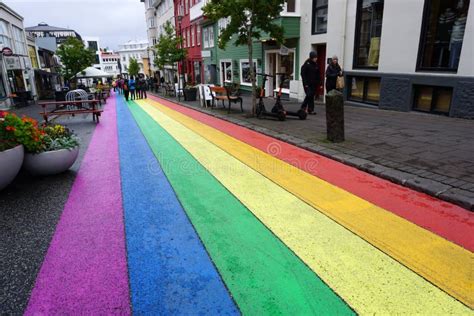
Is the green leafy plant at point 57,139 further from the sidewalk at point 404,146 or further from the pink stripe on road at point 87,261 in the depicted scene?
the sidewalk at point 404,146

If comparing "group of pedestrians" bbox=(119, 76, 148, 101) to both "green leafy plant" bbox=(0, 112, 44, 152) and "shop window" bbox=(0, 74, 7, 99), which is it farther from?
"green leafy plant" bbox=(0, 112, 44, 152)

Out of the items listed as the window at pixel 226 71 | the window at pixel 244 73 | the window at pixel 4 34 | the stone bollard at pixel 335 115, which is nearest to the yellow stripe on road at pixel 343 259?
the stone bollard at pixel 335 115

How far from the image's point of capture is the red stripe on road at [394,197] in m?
3.56

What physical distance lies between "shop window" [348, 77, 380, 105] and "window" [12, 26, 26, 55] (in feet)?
93.9

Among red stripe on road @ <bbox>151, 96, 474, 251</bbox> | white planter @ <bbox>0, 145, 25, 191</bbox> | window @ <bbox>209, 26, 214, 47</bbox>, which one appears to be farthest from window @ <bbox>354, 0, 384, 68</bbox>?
window @ <bbox>209, 26, 214, 47</bbox>

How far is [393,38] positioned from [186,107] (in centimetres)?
1047

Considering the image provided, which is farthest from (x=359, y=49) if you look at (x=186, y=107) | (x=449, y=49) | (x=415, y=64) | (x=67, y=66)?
(x=67, y=66)

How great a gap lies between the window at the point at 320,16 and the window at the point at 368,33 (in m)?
1.95

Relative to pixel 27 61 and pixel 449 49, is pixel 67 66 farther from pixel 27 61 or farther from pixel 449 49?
pixel 449 49

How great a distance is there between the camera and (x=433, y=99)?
1034 centimetres

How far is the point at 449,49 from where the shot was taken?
9781 mm

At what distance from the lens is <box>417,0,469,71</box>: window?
9.47 meters

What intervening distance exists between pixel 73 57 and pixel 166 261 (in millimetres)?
34397

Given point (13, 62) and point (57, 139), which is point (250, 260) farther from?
point (13, 62)
